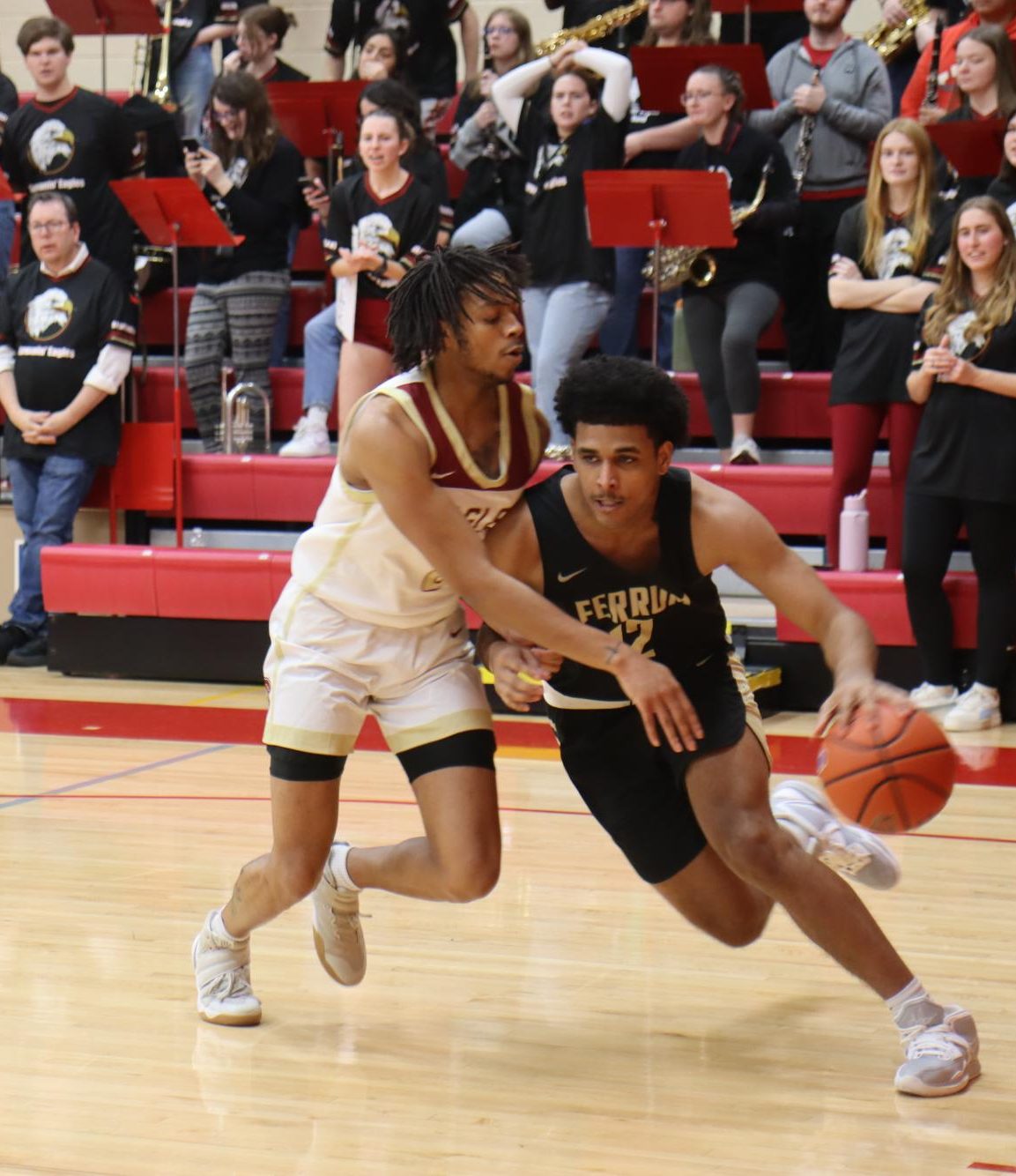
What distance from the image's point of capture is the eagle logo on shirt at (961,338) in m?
6.64

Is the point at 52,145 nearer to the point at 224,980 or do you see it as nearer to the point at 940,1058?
the point at 224,980

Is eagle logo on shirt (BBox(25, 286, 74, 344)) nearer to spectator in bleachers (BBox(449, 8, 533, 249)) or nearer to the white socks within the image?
spectator in bleachers (BBox(449, 8, 533, 249))

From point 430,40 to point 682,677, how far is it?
7.04m

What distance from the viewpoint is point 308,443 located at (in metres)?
8.33

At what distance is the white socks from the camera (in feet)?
10.2

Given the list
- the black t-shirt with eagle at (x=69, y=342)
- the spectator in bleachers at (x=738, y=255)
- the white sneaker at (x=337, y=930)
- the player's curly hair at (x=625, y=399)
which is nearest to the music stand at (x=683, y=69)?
the spectator in bleachers at (x=738, y=255)

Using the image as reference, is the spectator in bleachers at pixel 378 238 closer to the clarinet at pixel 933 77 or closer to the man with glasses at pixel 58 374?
the man with glasses at pixel 58 374

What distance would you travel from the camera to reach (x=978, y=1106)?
3.00 m

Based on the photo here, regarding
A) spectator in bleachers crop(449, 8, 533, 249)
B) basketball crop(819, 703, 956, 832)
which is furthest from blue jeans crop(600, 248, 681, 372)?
basketball crop(819, 703, 956, 832)

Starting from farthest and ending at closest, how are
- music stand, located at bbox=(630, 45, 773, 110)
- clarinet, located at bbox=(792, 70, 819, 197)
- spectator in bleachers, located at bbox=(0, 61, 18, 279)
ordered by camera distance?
spectator in bleachers, located at bbox=(0, 61, 18, 279)
music stand, located at bbox=(630, 45, 773, 110)
clarinet, located at bbox=(792, 70, 819, 197)

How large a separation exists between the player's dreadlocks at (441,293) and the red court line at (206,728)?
9.90ft

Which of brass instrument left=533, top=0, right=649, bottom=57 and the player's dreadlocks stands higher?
brass instrument left=533, top=0, right=649, bottom=57

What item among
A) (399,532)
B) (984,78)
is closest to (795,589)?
(399,532)

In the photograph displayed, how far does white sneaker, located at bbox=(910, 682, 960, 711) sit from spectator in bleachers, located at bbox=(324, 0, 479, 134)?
4.37 metres
